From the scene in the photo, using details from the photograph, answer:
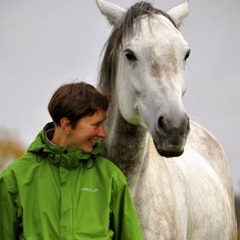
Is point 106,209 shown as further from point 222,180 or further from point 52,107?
point 222,180

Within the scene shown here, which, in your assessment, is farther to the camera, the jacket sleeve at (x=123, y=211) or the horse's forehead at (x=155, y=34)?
the horse's forehead at (x=155, y=34)

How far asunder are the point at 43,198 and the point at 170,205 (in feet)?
3.99

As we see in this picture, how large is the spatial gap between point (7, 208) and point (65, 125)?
1.85 ft

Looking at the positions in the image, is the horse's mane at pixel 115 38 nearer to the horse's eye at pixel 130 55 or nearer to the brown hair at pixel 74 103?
the horse's eye at pixel 130 55

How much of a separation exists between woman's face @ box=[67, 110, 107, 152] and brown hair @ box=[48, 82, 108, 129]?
28 millimetres

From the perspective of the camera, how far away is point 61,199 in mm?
4250

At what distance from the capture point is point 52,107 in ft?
14.5

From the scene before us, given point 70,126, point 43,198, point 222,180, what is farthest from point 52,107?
point 222,180

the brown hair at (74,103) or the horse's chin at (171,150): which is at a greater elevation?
the brown hair at (74,103)

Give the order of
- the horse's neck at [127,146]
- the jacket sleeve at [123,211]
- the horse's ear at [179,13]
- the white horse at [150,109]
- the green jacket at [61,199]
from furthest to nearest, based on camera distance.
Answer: the horse's ear at [179,13]
the horse's neck at [127,146]
the white horse at [150,109]
the jacket sleeve at [123,211]
the green jacket at [61,199]

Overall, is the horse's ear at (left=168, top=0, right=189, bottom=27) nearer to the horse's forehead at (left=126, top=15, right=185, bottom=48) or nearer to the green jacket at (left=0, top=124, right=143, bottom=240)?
the horse's forehead at (left=126, top=15, right=185, bottom=48)

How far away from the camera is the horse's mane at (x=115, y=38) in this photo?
4.99 meters

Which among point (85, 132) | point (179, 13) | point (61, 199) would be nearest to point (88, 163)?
point (85, 132)

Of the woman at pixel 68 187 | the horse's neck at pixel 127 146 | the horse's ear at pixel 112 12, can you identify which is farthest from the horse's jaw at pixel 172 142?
the horse's ear at pixel 112 12
